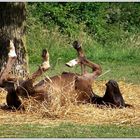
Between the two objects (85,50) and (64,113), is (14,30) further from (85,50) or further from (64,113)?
(85,50)

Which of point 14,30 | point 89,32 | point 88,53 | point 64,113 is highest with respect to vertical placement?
point 14,30

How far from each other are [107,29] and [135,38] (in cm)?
156

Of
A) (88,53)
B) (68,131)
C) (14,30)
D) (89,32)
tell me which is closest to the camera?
(68,131)

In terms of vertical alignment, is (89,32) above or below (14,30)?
below

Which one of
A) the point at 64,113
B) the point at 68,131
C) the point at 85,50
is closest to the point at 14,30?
the point at 64,113

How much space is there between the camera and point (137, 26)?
21766 millimetres

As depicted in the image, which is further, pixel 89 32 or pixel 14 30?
pixel 89 32

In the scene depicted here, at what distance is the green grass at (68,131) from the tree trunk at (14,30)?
11.8ft

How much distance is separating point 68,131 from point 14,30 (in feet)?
14.0

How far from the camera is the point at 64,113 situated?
848cm

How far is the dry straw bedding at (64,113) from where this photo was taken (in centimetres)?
823

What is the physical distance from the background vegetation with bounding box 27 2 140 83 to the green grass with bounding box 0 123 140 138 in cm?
789

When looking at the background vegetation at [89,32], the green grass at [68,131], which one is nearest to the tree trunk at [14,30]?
the green grass at [68,131]

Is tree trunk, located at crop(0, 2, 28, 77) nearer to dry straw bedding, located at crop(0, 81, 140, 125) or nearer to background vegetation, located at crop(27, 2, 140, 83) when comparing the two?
dry straw bedding, located at crop(0, 81, 140, 125)
